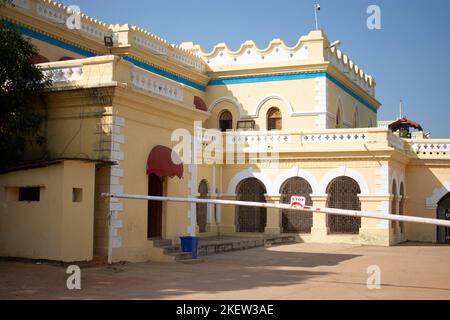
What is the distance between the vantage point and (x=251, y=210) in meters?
25.0

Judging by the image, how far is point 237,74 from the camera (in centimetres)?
2872

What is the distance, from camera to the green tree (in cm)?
1317

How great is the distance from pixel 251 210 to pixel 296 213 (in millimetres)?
1926

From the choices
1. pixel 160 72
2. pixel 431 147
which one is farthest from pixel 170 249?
pixel 431 147

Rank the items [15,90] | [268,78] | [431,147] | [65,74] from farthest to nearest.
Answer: [268,78] → [431,147] → [65,74] → [15,90]

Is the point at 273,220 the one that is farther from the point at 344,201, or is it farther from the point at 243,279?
the point at 243,279

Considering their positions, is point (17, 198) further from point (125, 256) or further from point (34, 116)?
point (125, 256)

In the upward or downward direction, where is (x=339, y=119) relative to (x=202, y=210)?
upward

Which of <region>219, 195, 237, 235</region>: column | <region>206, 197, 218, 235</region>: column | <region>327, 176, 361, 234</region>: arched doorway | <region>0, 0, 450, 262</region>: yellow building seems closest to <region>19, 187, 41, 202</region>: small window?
<region>0, 0, 450, 262</region>: yellow building

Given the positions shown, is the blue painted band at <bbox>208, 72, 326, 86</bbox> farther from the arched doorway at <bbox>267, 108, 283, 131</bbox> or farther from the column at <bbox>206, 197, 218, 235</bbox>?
the column at <bbox>206, 197, 218, 235</bbox>

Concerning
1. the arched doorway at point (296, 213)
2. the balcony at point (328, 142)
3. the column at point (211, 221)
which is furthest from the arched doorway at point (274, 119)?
the column at point (211, 221)

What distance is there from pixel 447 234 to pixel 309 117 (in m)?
8.27

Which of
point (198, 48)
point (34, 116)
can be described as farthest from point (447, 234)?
point (34, 116)

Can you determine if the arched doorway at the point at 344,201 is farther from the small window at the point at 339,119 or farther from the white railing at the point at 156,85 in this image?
the white railing at the point at 156,85
